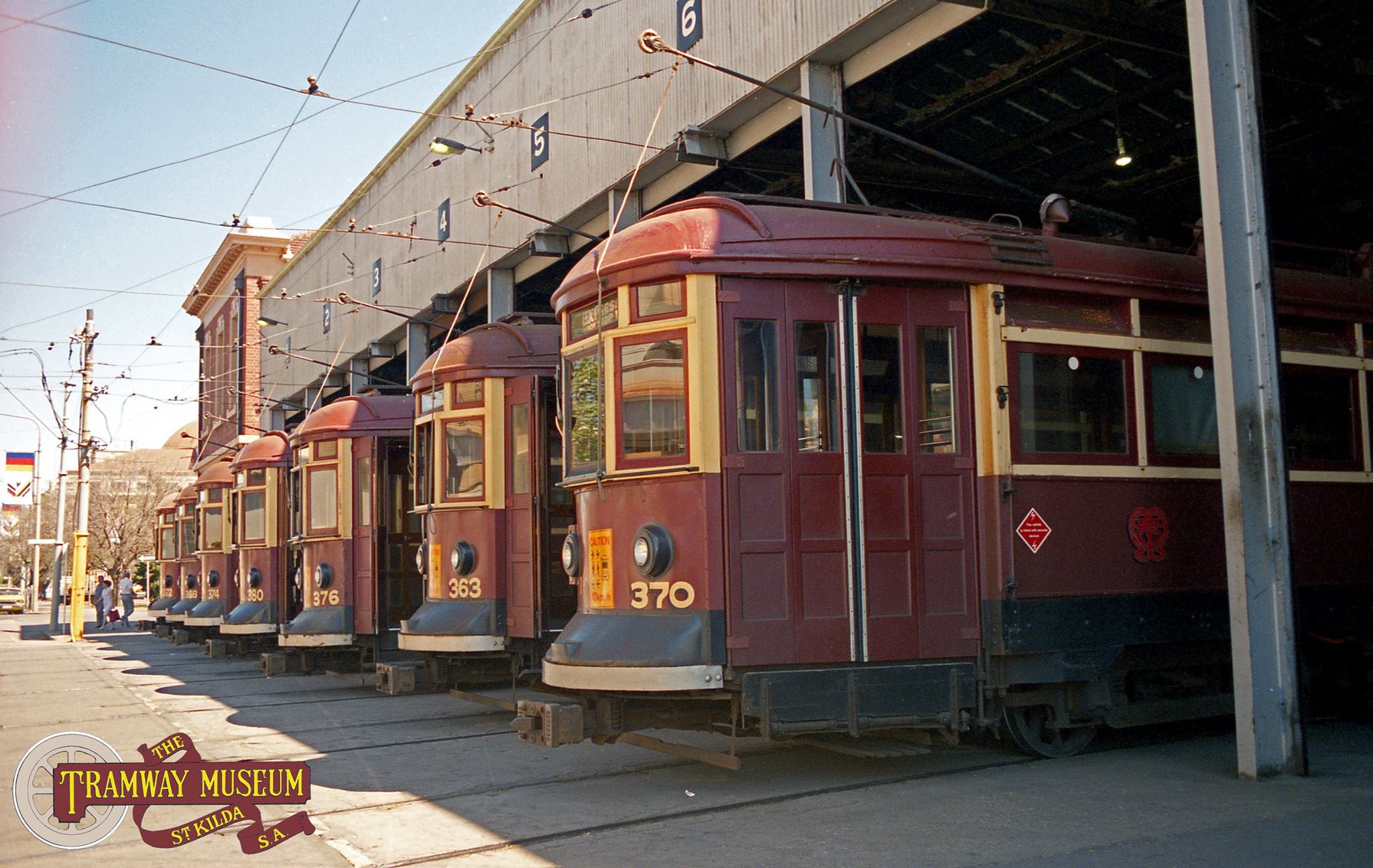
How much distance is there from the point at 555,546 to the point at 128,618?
34.3m

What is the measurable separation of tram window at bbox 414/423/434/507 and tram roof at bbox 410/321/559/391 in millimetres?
511

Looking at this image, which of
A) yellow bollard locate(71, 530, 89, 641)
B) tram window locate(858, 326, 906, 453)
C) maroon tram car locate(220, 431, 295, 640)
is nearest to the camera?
tram window locate(858, 326, 906, 453)

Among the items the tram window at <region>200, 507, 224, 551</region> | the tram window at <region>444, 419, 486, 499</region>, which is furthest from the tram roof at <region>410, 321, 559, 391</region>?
the tram window at <region>200, 507, 224, 551</region>

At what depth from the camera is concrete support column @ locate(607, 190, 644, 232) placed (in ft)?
54.0

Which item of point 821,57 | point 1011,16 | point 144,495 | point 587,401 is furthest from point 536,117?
point 144,495

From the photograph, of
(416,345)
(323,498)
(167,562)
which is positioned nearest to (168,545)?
(167,562)

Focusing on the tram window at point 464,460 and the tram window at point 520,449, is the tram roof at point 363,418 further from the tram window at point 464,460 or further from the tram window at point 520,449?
the tram window at point 520,449

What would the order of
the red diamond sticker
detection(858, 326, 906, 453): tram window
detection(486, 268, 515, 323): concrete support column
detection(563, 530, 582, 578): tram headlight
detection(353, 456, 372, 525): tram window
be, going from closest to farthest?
detection(858, 326, 906, 453): tram window, the red diamond sticker, detection(563, 530, 582, 578): tram headlight, detection(353, 456, 372, 525): tram window, detection(486, 268, 515, 323): concrete support column

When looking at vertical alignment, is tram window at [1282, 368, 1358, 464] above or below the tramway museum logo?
above

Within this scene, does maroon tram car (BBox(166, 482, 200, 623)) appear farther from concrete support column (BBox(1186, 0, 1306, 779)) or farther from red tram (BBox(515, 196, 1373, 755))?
concrete support column (BBox(1186, 0, 1306, 779))

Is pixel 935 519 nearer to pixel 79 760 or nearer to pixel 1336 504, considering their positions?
pixel 1336 504

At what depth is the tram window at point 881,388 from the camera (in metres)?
7.45

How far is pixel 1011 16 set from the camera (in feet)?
36.3

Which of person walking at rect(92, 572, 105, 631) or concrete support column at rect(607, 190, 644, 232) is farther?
person walking at rect(92, 572, 105, 631)
